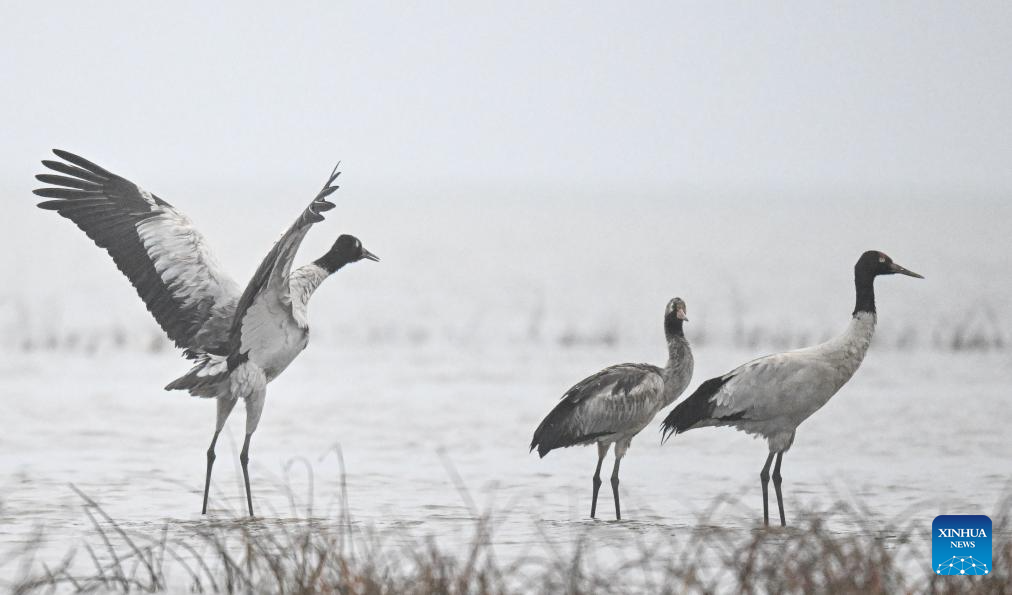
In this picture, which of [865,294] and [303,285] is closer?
[865,294]

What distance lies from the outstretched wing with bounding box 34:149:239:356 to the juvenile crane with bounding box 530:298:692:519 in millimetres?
1947

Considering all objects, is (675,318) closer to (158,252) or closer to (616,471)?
(616,471)

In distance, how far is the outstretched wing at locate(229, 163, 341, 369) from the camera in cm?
854

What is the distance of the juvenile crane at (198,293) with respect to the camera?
915 centimetres

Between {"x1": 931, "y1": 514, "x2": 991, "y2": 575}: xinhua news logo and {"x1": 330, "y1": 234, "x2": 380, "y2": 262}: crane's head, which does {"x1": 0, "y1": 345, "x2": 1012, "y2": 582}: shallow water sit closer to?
{"x1": 931, "y1": 514, "x2": 991, "y2": 575}: xinhua news logo

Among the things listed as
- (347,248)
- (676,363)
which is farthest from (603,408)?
(347,248)

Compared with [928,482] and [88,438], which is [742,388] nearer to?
[928,482]

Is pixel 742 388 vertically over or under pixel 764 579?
over

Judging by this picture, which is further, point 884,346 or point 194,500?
point 884,346

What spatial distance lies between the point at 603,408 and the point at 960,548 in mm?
3112

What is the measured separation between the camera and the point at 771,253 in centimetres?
4419

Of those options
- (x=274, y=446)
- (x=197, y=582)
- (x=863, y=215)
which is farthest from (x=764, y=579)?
(x=863, y=215)

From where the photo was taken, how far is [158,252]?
31.3 feet

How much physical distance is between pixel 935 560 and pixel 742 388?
2.99 m
